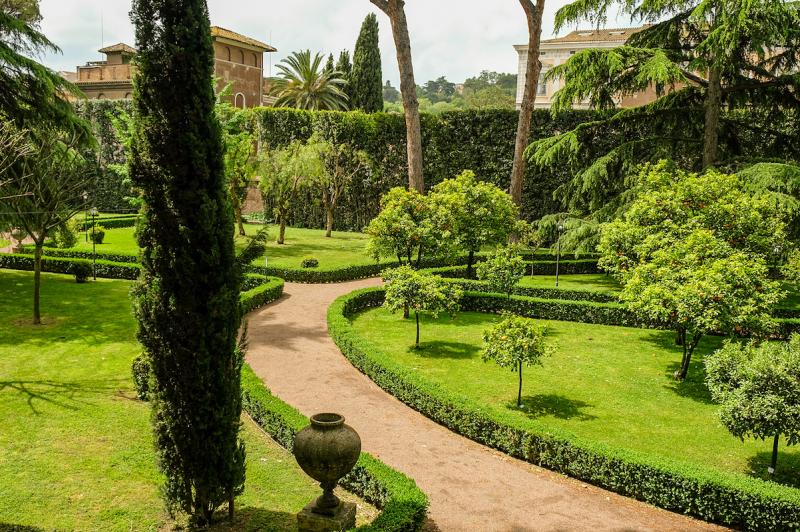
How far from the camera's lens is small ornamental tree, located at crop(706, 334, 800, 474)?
30.8ft

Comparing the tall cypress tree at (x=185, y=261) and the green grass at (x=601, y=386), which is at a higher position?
the tall cypress tree at (x=185, y=261)

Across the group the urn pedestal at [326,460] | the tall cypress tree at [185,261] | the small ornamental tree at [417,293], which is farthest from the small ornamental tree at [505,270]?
the tall cypress tree at [185,261]

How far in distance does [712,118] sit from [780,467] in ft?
53.5

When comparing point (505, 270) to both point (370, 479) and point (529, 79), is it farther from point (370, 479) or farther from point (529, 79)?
point (370, 479)

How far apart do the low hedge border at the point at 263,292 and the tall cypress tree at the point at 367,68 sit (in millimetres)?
29768

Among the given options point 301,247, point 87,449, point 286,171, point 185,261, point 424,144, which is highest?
point 424,144

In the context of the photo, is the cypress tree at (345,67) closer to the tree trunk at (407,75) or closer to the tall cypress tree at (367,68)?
the tall cypress tree at (367,68)

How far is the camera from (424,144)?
35688mm

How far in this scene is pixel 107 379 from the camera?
1305cm

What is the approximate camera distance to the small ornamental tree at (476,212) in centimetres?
2295

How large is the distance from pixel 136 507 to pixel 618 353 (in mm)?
12554

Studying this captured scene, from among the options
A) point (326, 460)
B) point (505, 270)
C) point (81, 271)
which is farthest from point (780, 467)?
point (81, 271)

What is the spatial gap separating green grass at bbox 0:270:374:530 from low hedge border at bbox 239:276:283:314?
3972mm

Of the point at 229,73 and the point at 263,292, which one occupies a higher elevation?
the point at 229,73
